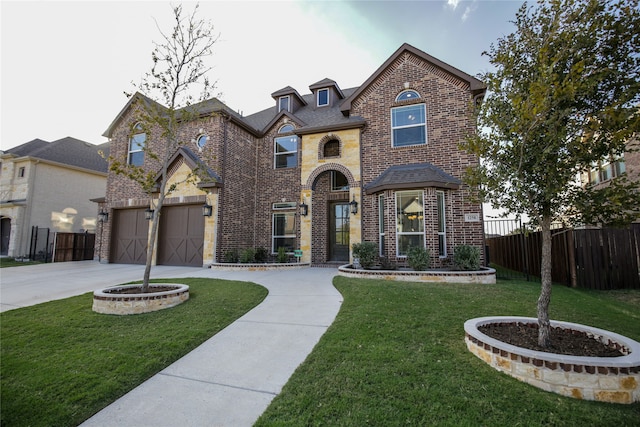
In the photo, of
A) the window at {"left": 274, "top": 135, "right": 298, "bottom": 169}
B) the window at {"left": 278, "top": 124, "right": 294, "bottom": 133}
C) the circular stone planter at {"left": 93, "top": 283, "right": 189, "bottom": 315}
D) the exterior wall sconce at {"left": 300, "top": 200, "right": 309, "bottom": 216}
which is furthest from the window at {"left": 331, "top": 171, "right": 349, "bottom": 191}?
the circular stone planter at {"left": 93, "top": 283, "right": 189, "bottom": 315}

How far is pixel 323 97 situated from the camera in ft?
48.1

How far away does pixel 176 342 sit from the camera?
13.6ft

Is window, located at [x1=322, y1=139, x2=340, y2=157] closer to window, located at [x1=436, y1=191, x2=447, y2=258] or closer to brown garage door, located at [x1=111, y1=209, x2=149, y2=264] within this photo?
window, located at [x1=436, y1=191, x2=447, y2=258]

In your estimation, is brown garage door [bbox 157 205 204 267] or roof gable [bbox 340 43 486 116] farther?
brown garage door [bbox 157 205 204 267]

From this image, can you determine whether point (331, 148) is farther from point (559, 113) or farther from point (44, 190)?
point (44, 190)

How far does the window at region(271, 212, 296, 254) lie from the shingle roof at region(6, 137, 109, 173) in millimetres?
15617

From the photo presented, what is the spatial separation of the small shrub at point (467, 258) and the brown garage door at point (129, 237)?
12710 millimetres

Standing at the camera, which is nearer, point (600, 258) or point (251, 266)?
point (600, 258)

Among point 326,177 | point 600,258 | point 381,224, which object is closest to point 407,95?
point 326,177

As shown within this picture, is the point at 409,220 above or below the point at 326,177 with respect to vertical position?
below

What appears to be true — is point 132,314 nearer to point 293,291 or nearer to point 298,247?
point 293,291

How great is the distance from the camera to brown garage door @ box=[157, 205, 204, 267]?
12086 mm

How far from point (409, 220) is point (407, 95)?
15.9 feet

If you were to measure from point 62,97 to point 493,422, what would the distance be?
13.7m
